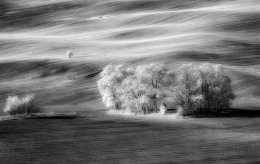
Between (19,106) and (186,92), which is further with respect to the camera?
(19,106)

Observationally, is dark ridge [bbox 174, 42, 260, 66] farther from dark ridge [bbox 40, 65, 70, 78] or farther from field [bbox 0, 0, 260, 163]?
dark ridge [bbox 40, 65, 70, 78]

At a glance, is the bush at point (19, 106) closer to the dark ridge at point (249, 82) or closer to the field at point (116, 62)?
the field at point (116, 62)

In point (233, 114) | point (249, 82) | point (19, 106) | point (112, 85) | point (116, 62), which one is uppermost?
point (112, 85)

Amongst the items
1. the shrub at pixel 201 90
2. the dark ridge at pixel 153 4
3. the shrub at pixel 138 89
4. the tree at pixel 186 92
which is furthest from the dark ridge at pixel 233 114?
the dark ridge at pixel 153 4

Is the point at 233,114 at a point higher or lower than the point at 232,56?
lower

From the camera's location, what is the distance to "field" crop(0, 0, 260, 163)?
26.3 m

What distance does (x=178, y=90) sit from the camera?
37.4 metres

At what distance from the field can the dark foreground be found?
0.05 m

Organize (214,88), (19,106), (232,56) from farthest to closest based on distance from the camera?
(232,56), (214,88), (19,106)

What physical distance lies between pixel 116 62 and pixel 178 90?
1008 inches

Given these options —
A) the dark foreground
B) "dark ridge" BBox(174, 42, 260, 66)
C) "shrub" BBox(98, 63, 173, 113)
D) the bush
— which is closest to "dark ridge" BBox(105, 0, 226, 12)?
"dark ridge" BBox(174, 42, 260, 66)

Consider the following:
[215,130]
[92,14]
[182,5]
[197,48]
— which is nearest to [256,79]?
[197,48]

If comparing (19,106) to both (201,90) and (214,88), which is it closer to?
(201,90)

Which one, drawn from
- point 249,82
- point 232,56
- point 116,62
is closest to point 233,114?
point 249,82
